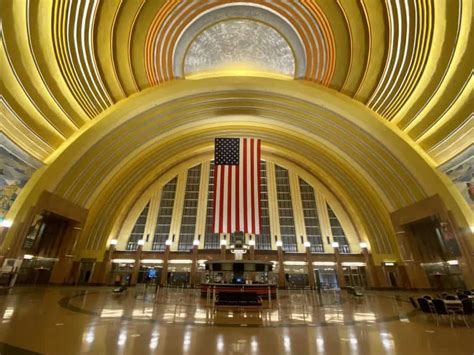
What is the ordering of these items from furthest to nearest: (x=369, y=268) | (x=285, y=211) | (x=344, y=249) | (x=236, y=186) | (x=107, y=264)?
(x=285, y=211) → (x=344, y=249) → (x=107, y=264) → (x=369, y=268) → (x=236, y=186)

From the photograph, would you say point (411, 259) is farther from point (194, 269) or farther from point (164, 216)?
point (164, 216)

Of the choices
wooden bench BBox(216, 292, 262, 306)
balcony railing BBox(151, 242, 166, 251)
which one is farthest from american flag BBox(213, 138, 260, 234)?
balcony railing BBox(151, 242, 166, 251)

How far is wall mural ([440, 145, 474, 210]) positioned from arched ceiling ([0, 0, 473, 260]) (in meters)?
0.36

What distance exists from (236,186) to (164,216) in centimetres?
1168

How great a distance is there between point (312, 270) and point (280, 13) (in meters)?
20.7

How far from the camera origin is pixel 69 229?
64.1 ft

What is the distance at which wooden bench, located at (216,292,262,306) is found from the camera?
1096cm

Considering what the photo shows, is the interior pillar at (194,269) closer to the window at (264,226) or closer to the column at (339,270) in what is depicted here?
the window at (264,226)

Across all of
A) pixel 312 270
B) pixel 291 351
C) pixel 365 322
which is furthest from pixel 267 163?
pixel 291 351

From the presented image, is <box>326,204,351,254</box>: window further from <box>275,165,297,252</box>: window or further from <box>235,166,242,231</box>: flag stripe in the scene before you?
<box>235,166,242,231</box>: flag stripe

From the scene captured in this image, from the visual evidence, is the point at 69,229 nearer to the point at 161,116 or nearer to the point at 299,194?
the point at 161,116

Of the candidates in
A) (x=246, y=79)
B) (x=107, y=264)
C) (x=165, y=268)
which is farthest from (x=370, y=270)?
(x=107, y=264)

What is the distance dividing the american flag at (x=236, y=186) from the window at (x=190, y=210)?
8.49 meters

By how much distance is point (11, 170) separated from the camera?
12344 mm
